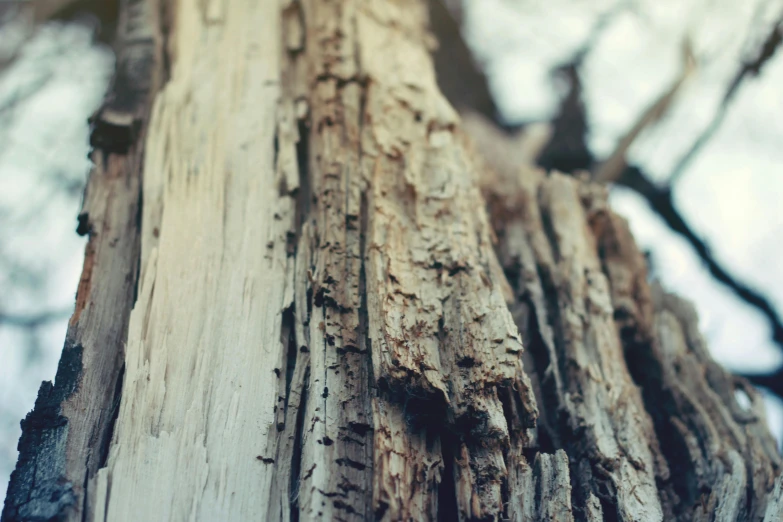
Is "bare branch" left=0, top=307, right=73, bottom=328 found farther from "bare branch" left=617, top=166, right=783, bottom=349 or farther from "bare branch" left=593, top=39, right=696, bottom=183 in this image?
"bare branch" left=617, top=166, right=783, bottom=349

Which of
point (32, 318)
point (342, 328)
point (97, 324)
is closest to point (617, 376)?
point (342, 328)

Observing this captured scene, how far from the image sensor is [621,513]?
62.3 inches

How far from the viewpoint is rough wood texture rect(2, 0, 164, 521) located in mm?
1479

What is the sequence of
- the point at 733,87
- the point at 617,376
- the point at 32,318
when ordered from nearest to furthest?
the point at 617,376, the point at 32,318, the point at 733,87

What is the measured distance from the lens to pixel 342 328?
1.70 meters

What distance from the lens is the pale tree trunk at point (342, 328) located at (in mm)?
1514

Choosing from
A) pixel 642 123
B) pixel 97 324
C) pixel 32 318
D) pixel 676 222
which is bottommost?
pixel 97 324

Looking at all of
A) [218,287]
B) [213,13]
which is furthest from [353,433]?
[213,13]

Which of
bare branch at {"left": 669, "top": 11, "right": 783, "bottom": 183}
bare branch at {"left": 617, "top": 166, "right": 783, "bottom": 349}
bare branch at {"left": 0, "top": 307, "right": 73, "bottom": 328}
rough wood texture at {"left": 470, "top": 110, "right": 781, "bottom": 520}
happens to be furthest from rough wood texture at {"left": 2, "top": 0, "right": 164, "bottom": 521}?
bare branch at {"left": 669, "top": 11, "right": 783, "bottom": 183}

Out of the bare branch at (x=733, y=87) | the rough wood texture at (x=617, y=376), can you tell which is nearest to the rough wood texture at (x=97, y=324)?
the rough wood texture at (x=617, y=376)

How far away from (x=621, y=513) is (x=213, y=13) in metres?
2.28

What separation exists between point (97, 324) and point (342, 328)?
2.32ft

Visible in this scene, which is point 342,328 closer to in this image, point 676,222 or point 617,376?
point 617,376

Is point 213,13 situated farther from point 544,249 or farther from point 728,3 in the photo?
point 728,3
